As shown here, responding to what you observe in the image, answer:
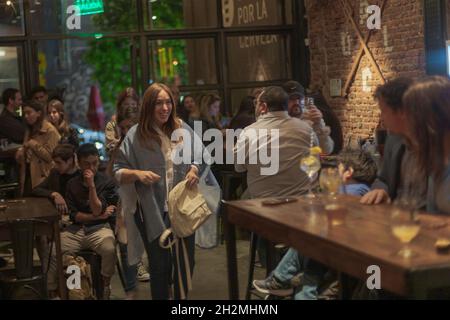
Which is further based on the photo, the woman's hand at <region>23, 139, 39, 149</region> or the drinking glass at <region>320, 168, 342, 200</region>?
the woman's hand at <region>23, 139, 39, 149</region>

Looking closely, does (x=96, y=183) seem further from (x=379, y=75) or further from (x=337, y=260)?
(x=379, y=75)

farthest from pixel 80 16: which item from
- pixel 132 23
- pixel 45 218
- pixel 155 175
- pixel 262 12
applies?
pixel 155 175

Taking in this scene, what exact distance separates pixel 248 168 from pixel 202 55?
16.9ft

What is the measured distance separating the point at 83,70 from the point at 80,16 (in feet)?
4.49

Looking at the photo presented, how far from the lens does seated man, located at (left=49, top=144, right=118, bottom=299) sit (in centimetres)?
559

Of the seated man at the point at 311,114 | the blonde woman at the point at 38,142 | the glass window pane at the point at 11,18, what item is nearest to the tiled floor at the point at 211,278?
the seated man at the point at 311,114

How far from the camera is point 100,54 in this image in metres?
11.5

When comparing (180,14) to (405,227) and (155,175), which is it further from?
(405,227)

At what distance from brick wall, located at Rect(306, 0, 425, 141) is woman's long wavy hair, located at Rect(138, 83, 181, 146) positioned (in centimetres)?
355

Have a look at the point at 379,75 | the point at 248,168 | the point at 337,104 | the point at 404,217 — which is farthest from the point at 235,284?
the point at 337,104

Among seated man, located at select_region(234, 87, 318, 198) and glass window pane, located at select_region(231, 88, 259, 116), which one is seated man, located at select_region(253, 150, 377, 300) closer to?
seated man, located at select_region(234, 87, 318, 198)

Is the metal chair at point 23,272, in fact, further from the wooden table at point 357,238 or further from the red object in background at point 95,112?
the red object in background at point 95,112

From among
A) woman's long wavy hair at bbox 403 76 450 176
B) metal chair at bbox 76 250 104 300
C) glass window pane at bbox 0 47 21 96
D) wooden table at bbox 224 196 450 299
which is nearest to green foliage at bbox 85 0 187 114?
glass window pane at bbox 0 47 21 96

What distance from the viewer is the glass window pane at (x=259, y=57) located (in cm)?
1051
